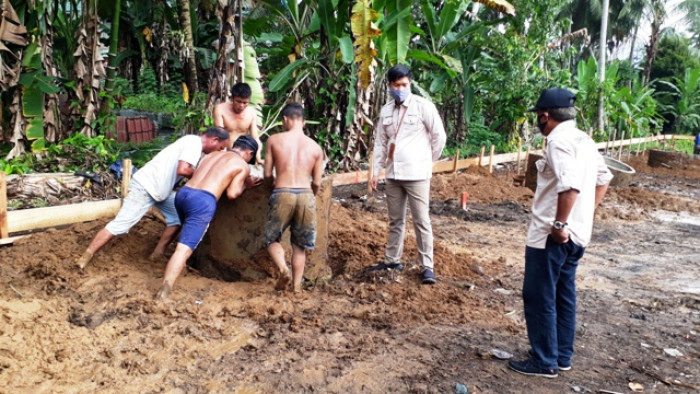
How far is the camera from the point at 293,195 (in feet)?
16.0

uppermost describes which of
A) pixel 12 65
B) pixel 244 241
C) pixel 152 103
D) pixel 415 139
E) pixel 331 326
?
pixel 12 65

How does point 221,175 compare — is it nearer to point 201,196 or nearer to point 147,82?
point 201,196

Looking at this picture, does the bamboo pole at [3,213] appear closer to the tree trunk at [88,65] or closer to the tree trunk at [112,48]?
the tree trunk at [88,65]

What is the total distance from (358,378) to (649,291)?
3835mm

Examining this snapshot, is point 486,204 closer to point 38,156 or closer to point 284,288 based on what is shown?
point 284,288

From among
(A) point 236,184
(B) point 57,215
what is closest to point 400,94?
(A) point 236,184

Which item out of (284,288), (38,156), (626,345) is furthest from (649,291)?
(38,156)

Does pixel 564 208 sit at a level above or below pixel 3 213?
above

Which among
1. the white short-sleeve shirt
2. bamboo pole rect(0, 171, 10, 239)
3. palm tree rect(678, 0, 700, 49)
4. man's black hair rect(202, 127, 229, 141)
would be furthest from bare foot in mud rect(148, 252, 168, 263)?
palm tree rect(678, 0, 700, 49)

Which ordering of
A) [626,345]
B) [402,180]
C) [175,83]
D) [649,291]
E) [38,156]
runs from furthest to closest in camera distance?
[175,83], [38,156], [649,291], [402,180], [626,345]

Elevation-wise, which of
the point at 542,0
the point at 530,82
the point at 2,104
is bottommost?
the point at 2,104

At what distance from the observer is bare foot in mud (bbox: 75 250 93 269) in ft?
16.7

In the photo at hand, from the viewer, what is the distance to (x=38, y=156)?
27.2 feet

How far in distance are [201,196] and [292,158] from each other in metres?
0.84
